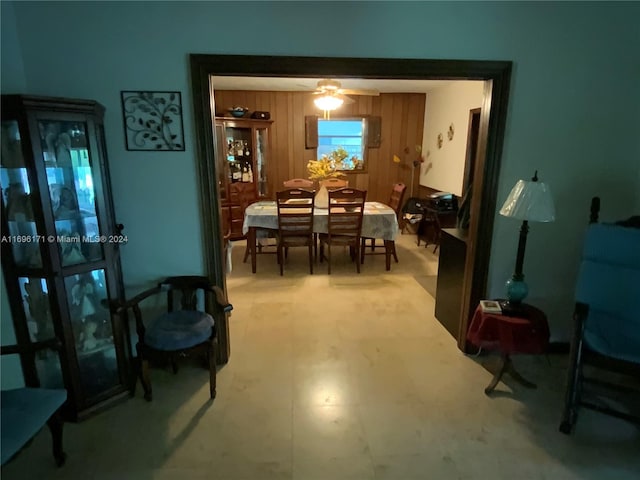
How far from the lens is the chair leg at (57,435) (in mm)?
1619

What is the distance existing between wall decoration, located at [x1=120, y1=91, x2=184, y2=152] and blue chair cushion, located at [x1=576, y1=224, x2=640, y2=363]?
2440 mm

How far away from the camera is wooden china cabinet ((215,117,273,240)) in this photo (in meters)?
5.38

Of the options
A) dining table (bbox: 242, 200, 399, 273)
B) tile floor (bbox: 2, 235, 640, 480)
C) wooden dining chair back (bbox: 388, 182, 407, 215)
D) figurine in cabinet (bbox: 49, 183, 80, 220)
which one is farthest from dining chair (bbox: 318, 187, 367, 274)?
figurine in cabinet (bbox: 49, 183, 80, 220)

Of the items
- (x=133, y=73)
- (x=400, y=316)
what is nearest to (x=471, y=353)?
(x=400, y=316)

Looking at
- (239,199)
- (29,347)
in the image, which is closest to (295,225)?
(239,199)

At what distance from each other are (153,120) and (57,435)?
1.63 m

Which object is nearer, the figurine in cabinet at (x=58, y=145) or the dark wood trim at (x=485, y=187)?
the figurine in cabinet at (x=58, y=145)

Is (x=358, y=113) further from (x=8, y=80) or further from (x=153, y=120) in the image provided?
(x=8, y=80)

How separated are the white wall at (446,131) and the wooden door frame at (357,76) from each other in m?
2.36

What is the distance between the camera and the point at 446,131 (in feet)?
17.5

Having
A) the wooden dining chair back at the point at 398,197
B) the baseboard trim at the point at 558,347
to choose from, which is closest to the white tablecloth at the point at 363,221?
the wooden dining chair back at the point at 398,197

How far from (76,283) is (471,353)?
2.52 m

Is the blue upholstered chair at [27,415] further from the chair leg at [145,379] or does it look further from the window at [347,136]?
the window at [347,136]

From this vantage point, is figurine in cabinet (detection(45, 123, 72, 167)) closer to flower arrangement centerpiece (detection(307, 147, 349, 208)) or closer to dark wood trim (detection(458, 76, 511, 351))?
dark wood trim (detection(458, 76, 511, 351))
